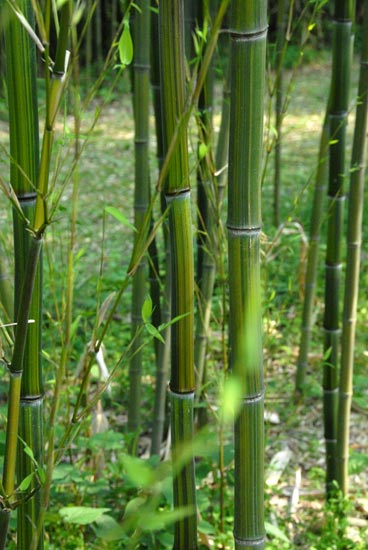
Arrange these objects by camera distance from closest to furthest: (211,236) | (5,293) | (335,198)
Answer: (5,293), (335,198), (211,236)

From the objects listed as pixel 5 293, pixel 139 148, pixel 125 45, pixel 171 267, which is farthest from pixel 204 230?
pixel 125 45

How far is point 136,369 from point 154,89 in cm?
59

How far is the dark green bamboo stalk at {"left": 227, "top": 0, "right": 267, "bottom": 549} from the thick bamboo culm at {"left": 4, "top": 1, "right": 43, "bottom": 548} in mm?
198

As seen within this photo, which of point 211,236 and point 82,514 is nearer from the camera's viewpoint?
point 82,514

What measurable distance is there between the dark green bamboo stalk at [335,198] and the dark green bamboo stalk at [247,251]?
1.72 feet

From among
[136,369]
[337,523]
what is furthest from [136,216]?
[337,523]

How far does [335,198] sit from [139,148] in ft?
1.26

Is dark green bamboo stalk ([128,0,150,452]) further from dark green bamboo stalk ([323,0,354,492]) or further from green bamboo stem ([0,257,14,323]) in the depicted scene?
dark green bamboo stalk ([323,0,354,492])

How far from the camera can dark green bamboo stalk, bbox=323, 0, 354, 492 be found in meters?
1.32

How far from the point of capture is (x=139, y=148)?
1.53 meters

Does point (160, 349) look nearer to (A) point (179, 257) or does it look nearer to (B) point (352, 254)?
(B) point (352, 254)

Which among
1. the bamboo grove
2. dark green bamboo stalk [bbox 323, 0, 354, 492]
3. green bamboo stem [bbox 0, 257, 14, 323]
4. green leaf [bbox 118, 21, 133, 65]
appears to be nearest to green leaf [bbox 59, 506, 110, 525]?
the bamboo grove

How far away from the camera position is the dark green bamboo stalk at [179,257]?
79 cm

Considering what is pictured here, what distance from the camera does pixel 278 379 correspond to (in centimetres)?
234
